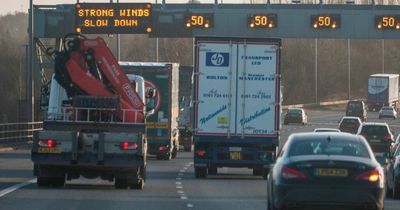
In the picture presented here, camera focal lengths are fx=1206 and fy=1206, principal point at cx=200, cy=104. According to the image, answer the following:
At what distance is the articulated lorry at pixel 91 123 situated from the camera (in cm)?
2567

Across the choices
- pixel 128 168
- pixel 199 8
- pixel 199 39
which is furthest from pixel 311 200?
pixel 199 8

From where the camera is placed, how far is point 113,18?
51531 mm

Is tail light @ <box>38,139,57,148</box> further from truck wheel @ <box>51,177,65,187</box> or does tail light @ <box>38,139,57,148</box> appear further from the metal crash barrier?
the metal crash barrier

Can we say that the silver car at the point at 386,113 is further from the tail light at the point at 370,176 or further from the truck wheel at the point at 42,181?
the tail light at the point at 370,176

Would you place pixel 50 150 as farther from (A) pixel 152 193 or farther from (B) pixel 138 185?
(A) pixel 152 193

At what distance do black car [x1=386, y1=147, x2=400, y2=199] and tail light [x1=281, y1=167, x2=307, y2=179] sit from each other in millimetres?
7594

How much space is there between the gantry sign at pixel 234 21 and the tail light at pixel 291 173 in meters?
34.9

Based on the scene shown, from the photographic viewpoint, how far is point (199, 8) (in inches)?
2173

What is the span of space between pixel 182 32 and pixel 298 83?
7610 centimetres

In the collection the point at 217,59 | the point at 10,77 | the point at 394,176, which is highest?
the point at 10,77

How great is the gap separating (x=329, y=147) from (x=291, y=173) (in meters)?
0.94

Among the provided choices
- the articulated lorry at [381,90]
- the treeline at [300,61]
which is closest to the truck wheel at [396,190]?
the treeline at [300,61]

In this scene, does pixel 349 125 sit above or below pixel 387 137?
above

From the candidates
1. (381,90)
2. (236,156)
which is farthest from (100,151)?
(381,90)
